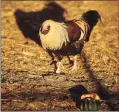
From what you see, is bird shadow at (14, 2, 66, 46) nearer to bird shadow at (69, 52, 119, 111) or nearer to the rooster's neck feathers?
the rooster's neck feathers

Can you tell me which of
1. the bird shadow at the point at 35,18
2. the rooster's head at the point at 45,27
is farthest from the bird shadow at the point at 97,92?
the bird shadow at the point at 35,18

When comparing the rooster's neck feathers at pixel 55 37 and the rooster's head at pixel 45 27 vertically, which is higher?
the rooster's head at pixel 45 27

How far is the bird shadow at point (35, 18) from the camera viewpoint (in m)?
7.93

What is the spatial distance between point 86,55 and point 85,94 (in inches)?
69.4

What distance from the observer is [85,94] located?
5316 millimetres

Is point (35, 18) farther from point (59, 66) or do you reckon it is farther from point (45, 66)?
point (59, 66)

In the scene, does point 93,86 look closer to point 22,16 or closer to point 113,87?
point 113,87

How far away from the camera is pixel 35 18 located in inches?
344

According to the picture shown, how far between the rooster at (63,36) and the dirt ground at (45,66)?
359 mm

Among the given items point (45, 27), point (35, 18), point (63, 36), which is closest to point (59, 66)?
point (63, 36)

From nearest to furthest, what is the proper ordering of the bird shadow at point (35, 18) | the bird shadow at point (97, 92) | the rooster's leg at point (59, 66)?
the bird shadow at point (97, 92)
the rooster's leg at point (59, 66)
the bird shadow at point (35, 18)

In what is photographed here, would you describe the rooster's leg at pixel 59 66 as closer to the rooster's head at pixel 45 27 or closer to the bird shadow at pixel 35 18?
the rooster's head at pixel 45 27

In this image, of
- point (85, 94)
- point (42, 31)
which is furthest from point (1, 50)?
point (85, 94)

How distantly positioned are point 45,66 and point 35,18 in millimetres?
2576
